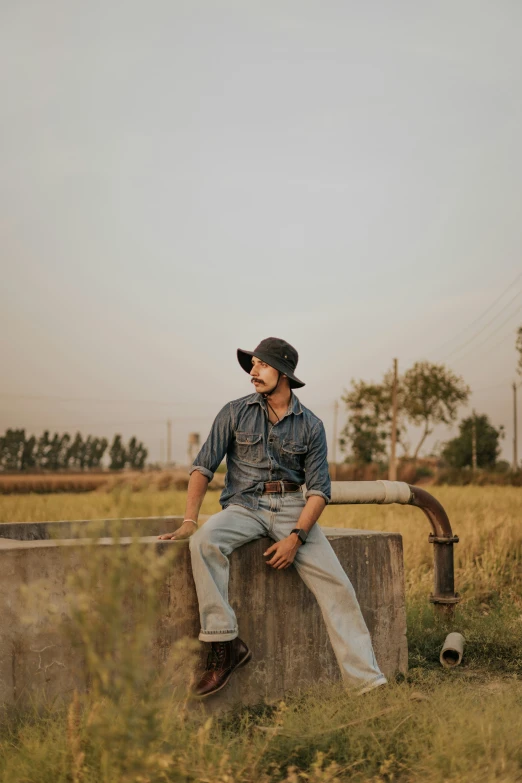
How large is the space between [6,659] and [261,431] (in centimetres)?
184

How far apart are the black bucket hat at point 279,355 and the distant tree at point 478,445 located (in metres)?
68.1

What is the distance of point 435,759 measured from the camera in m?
3.50

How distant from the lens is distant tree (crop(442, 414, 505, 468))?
71750 mm

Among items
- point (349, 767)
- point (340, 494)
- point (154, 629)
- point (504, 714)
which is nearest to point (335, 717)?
point (349, 767)

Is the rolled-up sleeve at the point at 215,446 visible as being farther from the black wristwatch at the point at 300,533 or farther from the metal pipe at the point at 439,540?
the metal pipe at the point at 439,540

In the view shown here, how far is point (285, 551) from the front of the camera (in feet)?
16.0

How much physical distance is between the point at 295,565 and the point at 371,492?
1.71 meters

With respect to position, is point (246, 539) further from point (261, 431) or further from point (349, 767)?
point (349, 767)

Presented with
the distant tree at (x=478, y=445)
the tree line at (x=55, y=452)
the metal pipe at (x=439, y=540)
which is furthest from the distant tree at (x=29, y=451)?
the distant tree at (x=478, y=445)

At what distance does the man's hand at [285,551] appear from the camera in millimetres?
4863

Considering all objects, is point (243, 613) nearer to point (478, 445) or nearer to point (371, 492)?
point (371, 492)

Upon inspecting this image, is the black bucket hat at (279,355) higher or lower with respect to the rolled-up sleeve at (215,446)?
higher

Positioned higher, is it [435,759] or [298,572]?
[298,572]

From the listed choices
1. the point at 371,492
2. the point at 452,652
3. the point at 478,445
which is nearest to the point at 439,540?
the point at 371,492
